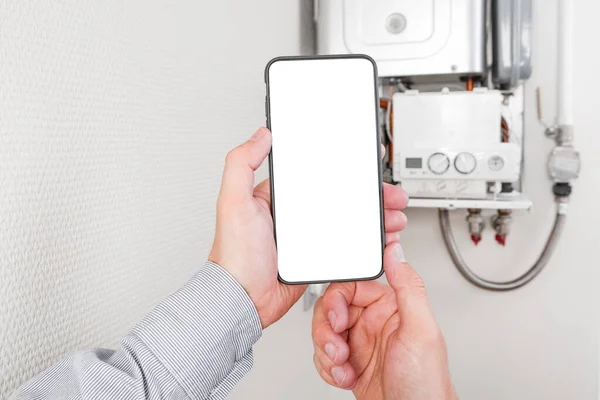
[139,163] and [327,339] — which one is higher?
[139,163]

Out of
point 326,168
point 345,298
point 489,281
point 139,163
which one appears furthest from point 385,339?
point 489,281

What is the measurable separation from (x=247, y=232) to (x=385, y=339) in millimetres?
218

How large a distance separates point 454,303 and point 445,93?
56 centimetres

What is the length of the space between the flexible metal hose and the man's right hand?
65cm

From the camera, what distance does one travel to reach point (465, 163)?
0.95m

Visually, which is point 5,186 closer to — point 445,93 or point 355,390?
point 355,390

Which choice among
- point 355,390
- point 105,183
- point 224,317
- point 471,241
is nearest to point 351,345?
point 355,390

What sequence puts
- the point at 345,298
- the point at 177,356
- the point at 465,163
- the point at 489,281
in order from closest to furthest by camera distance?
the point at 177,356 < the point at 345,298 < the point at 465,163 < the point at 489,281

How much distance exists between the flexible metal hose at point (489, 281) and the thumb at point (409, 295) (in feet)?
2.40

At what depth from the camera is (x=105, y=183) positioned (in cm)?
46

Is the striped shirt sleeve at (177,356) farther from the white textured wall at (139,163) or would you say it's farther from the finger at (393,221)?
the finger at (393,221)

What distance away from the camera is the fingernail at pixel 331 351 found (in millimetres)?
533

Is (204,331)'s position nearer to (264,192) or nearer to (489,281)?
(264,192)

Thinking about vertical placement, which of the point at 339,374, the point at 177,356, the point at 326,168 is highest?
the point at 326,168
